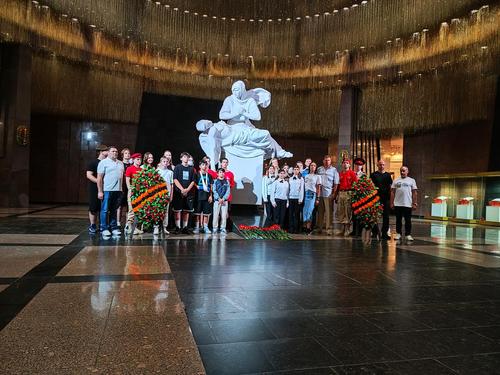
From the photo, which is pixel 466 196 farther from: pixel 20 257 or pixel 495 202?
pixel 20 257

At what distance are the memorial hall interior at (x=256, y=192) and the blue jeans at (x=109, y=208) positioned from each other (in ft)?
0.27

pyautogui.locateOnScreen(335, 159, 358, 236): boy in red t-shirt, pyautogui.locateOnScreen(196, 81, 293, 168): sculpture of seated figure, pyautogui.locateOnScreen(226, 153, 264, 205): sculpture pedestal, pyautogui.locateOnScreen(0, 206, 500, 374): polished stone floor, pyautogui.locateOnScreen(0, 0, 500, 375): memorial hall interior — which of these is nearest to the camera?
pyautogui.locateOnScreen(0, 206, 500, 374): polished stone floor

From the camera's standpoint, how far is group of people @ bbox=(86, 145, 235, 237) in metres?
6.34

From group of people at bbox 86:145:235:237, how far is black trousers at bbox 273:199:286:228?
1.18m

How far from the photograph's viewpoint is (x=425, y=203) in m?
16.4

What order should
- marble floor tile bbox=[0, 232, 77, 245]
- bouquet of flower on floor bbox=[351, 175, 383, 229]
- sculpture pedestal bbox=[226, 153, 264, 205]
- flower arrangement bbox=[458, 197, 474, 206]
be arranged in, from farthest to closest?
1. flower arrangement bbox=[458, 197, 474, 206]
2. sculpture pedestal bbox=[226, 153, 264, 205]
3. bouquet of flower on floor bbox=[351, 175, 383, 229]
4. marble floor tile bbox=[0, 232, 77, 245]

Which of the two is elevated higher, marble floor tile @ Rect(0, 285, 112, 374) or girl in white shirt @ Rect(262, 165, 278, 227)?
girl in white shirt @ Rect(262, 165, 278, 227)

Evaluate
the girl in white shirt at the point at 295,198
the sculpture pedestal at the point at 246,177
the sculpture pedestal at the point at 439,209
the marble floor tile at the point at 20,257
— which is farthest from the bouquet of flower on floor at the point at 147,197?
the sculpture pedestal at the point at 439,209

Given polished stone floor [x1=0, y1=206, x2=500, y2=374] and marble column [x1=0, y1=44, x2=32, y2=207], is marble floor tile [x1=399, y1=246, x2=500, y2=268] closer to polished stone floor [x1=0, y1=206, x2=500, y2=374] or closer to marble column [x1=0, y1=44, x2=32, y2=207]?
polished stone floor [x1=0, y1=206, x2=500, y2=374]

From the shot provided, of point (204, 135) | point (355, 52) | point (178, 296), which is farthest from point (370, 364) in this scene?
point (355, 52)

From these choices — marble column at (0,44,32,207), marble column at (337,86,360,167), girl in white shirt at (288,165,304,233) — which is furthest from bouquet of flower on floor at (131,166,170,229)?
marble column at (337,86,360,167)

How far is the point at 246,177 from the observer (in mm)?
10352

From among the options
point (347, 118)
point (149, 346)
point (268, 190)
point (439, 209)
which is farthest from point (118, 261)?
point (439, 209)

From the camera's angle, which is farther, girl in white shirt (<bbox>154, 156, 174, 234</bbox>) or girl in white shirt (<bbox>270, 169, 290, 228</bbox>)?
girl in white shirt (<bbox>270, 169, 290, 228</bbox>)
